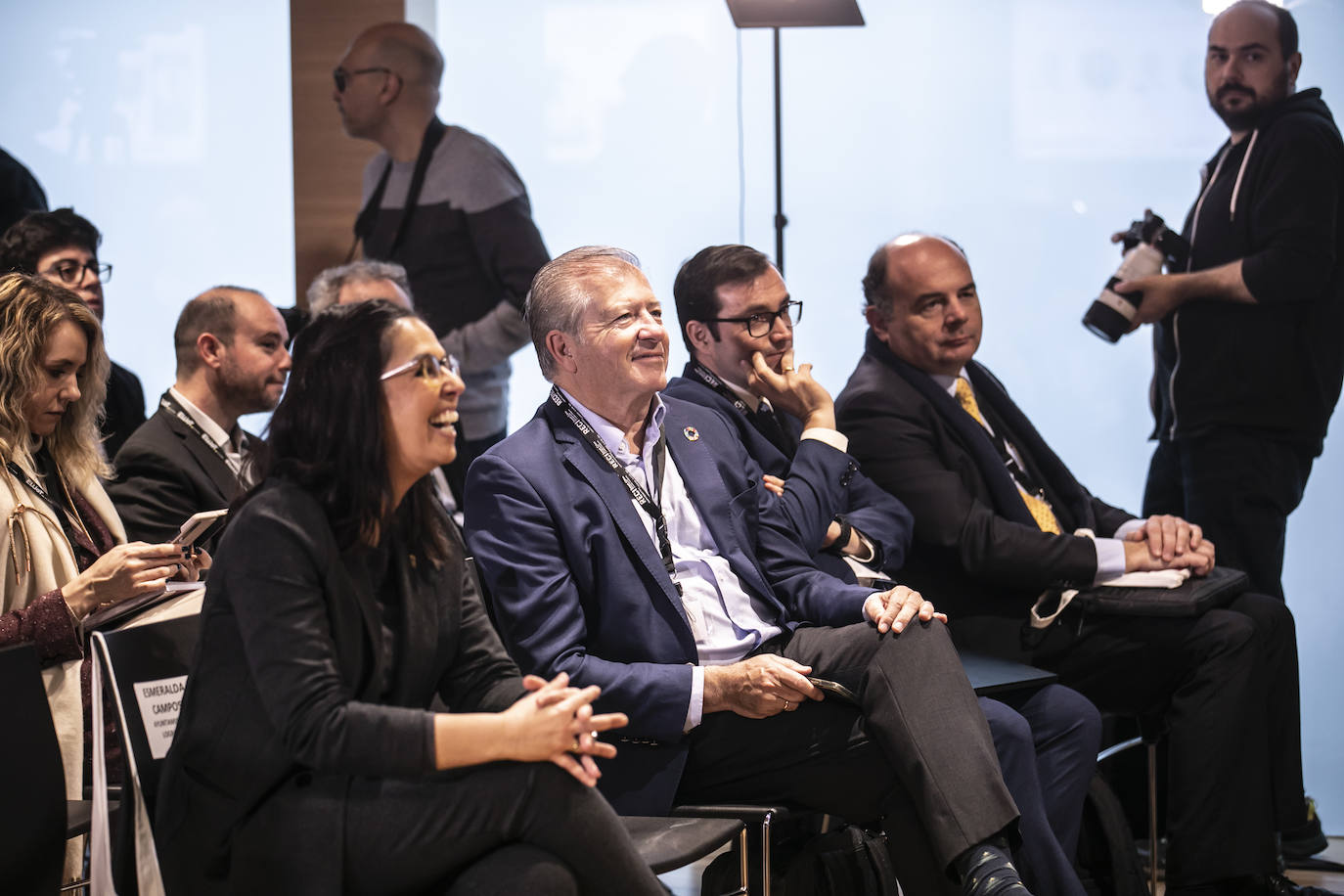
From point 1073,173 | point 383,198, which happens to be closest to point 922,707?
point 1073,173

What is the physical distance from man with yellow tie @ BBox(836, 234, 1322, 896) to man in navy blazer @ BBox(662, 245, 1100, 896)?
15 centimetres

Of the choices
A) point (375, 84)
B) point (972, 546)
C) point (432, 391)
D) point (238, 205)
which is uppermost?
point (375, 84)

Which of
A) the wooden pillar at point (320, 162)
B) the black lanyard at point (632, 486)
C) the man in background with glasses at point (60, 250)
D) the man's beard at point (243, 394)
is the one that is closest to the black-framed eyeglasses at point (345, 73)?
the wooden pillar at point (320, 162)

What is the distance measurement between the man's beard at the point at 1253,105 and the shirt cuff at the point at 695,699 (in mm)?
2783

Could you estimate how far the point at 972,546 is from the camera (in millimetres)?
3049

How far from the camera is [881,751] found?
2330 mm

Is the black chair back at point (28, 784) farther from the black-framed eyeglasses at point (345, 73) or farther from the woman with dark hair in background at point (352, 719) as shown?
the black-framed eyeglasses at point (345, 73)

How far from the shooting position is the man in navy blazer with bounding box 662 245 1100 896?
8.19 feet

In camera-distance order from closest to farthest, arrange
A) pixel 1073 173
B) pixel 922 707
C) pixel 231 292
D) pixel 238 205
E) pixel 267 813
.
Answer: pixel 267 813, pixel 922 707, pixel 231 292, pixel 1073 173, pixel 238 205

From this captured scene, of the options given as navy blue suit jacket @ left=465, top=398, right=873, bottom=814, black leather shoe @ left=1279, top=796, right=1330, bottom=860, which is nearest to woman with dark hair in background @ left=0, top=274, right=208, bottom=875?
navy blue suit jacket @ left=465, top=398, right=873, bottom=814

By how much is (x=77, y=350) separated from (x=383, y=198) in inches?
78.5

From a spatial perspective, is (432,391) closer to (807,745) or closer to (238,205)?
(807,745)

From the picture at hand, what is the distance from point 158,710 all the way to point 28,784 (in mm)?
253

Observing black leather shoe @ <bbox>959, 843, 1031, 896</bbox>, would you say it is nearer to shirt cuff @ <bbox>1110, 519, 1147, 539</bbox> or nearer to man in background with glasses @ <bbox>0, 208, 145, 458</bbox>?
shirt cuff @ <bbox>1110, 519, 1147, 539</bbox>
